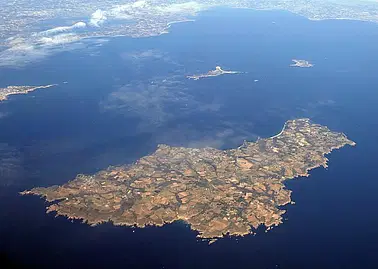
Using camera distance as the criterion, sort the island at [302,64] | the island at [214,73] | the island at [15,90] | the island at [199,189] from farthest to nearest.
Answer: the island at [302,64] → the island at [214,73] → the island at [15,90] → the island at [199,189]

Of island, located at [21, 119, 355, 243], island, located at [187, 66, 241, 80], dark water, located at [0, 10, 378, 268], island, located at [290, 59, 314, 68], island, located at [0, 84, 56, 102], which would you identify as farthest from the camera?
island, located at [290, 59, 314, 68]

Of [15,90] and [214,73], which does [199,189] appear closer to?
[214,73]

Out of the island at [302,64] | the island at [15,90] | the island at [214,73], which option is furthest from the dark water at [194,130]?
the island at [15,90]

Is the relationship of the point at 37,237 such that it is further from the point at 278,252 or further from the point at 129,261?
the point at 278,252

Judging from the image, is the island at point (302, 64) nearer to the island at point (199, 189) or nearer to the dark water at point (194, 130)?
the dark water at point (194, 130)

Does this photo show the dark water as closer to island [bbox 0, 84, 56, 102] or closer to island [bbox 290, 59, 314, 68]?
island [bbox 290, 59, 314, 68]

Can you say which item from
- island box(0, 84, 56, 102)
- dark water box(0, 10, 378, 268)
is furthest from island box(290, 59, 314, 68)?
island box(0, 84, 56, 102)
